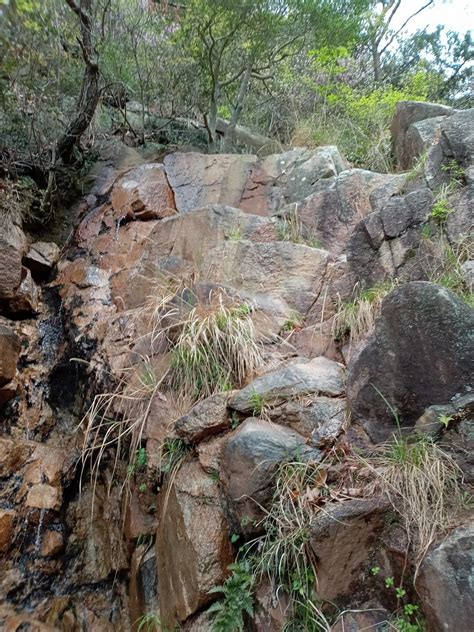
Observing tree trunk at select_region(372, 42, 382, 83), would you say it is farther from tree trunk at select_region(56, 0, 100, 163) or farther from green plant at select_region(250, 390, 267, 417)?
green plant at select_region(250, 390, 267, 417)

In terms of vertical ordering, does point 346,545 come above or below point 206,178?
below

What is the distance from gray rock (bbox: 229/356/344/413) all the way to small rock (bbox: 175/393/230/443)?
80 millimetres

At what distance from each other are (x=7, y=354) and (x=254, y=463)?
259 cm

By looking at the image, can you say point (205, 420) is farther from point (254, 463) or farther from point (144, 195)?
point (144, 195)

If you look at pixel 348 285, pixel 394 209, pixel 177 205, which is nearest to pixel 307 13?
pixel 177 205

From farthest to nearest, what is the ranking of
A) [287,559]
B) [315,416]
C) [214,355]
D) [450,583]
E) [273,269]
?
1. [273,269]
2. [214,355]
3. [315,416]
4. [287,559]
5. [450,583]

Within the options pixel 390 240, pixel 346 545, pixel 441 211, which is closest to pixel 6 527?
pixel 346 545

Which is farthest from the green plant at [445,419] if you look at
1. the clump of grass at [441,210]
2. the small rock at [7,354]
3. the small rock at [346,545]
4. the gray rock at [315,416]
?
the small rock at [7,354]

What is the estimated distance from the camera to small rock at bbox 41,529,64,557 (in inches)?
130

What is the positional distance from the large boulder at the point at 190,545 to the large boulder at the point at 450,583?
102 centimetres

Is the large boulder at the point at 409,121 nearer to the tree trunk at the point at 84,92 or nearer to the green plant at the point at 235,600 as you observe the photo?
the tree trunk at the point at 84,92

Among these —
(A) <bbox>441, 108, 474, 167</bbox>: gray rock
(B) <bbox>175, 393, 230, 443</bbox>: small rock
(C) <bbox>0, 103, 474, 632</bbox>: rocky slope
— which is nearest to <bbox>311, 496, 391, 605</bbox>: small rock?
(C) <bbox>0, 103, 474, 632</bbox>: rocky slope

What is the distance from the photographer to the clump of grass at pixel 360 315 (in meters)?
3.37

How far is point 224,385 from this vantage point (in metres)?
3.26
